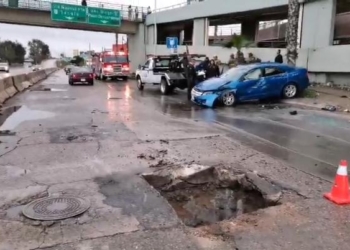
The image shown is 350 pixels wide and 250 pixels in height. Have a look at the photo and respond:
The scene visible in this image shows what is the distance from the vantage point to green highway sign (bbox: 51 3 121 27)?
3934 cm

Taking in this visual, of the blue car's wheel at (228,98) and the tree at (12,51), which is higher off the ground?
the tree at (12,51)

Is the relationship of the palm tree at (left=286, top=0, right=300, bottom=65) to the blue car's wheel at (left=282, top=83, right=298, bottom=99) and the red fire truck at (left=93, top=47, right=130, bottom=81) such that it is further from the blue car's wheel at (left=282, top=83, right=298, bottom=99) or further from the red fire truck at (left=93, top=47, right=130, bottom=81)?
the red fire truck at (left=93, top=47, right=130, bottom=81)

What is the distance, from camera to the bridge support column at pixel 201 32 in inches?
1428

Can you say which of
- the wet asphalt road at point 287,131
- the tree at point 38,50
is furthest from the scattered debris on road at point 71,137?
the tree at point 38,50

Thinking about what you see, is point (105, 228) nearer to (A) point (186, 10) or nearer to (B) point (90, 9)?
(A) point (186, 10)

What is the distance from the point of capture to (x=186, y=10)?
38781 millimetres

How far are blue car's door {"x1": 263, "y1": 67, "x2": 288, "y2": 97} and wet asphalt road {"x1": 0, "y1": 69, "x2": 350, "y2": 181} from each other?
0.76 metres

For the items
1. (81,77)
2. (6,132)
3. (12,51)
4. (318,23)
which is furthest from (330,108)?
(12,51)

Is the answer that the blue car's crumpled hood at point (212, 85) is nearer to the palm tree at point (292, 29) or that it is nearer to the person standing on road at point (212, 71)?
the person standing on road at point (212, 71)

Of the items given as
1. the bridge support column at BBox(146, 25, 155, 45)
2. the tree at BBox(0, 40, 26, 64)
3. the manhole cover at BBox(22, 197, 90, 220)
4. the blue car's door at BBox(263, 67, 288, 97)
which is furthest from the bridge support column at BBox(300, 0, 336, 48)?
the tree at BBox(0, 40, 26, 64)

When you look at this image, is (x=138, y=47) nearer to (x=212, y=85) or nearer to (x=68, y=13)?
(x=68, y=13)

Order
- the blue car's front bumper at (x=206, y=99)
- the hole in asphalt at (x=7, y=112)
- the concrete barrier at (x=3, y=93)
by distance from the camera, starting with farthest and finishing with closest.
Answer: the concrete barrier at (x=3, y=93)
the blue car's front bumper at (x=206, y=99)
the hole in asphalt at (x=7, y=112)

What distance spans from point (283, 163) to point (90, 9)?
3847 centimetres

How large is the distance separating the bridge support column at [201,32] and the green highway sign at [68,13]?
1263cm
